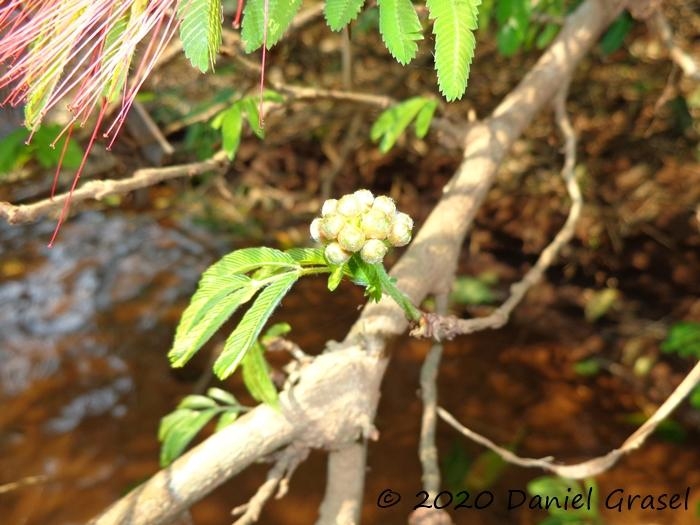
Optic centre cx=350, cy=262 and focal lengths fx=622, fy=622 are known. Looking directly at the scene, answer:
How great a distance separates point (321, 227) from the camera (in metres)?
0.76

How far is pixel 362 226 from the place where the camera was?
2.45 ft

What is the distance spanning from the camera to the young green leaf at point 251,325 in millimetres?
854

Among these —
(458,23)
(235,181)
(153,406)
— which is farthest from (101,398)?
(458,23)

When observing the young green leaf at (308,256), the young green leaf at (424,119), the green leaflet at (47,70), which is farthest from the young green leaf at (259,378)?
the young green leaf at (424,119)

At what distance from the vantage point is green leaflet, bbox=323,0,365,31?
883mm

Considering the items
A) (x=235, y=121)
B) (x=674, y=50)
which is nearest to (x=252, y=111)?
(x=235, y=121)

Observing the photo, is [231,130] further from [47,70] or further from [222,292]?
[222,292]

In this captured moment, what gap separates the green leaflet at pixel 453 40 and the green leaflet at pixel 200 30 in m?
0.28

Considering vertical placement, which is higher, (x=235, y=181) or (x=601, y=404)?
(x=235, y=181)

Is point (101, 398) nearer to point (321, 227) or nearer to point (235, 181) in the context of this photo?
point (235, 181)

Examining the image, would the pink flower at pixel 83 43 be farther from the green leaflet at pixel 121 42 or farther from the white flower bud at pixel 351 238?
the white flower bud at pixel 351 238

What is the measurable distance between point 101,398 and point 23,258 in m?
1.22

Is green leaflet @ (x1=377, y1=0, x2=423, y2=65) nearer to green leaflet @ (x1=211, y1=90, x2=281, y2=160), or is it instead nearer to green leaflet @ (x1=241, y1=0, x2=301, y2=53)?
green leaflet @ (x1=241, y1=0, x2=301, y2=53)

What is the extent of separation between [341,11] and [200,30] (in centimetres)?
21
